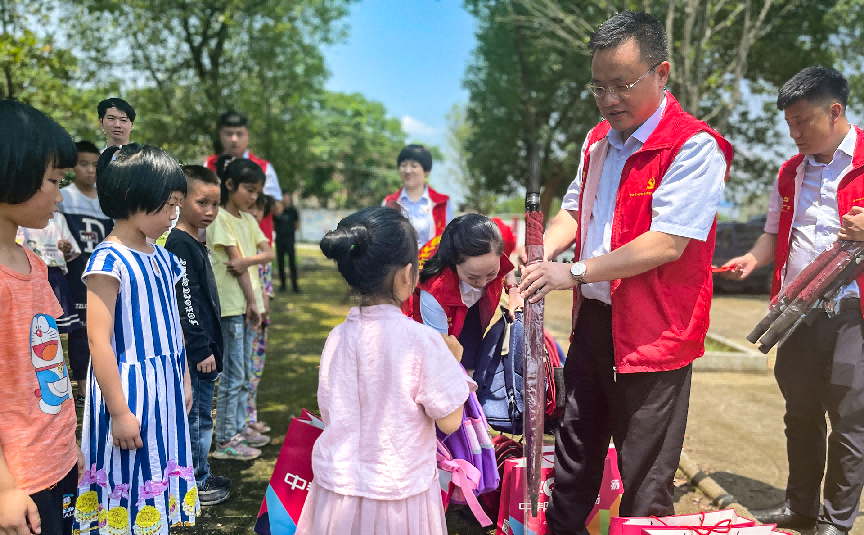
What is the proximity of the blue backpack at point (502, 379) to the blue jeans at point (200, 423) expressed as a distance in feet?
4.77

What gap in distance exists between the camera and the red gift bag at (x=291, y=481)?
230 cm

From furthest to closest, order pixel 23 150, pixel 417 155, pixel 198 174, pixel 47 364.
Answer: pixel 417 155, pixel 198 174, pixel 47 364, pixel 23 150

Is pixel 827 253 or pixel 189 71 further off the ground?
pixel 189 71

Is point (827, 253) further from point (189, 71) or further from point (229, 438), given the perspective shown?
point (189, 71)

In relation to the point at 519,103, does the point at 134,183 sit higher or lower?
lower

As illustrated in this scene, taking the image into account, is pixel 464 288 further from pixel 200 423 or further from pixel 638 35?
pixel 200 423

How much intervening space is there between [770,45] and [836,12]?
2.60 meters

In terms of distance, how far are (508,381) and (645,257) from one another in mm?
1137

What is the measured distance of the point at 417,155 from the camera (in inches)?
209

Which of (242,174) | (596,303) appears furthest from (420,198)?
(596,303)

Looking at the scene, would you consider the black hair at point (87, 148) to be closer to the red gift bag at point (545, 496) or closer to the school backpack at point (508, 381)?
the school backpack at point (508, 381)

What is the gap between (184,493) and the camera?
7.31ft

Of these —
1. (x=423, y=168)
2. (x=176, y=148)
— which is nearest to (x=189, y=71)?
Answer: (x=176, y=148)

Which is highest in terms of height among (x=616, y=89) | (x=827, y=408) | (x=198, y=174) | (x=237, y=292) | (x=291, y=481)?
(x=616, y=89)
